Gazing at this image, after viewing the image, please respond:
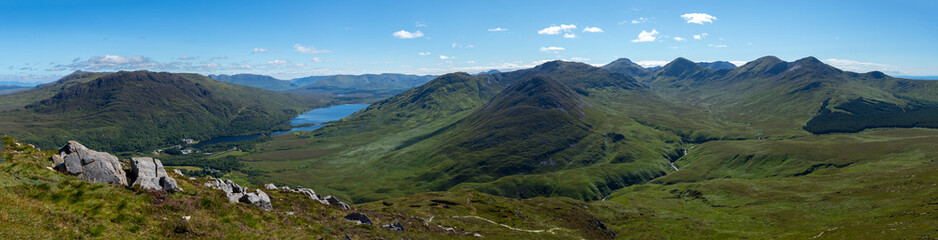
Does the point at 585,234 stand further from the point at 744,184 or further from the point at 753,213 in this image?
the point at 744,184

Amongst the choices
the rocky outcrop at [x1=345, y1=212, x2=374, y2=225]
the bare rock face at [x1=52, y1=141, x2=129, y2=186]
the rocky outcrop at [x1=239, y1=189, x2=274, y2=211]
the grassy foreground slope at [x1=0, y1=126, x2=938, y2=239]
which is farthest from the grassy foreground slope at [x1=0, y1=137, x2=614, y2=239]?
the rocky outcrop at [x1=345, y1=212, x2=374, y2=225]

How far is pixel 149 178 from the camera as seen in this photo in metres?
39.4

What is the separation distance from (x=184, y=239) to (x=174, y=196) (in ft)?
32.6

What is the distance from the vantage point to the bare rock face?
35.8 meters

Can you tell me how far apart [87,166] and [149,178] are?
16.7ft

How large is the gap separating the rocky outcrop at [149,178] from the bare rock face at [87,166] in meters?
1.00

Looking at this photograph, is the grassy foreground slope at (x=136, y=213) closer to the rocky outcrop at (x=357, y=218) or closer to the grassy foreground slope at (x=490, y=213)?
the grassy foreground slope at (x=490, y=213)

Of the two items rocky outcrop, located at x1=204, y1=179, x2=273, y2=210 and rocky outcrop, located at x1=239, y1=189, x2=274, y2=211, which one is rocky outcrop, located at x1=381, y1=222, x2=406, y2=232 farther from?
rocky outcrop, located at x1=204, y1=179, x2=273, y2=210

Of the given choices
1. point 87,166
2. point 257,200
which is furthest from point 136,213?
point 257,200

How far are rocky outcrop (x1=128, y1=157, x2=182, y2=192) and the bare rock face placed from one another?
1003 mm

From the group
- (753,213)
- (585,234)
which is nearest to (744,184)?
(753,213)

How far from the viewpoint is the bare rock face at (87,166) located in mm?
35844

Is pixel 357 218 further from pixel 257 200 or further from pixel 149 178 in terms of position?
pixel 149 178

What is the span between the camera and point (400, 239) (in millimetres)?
52969
